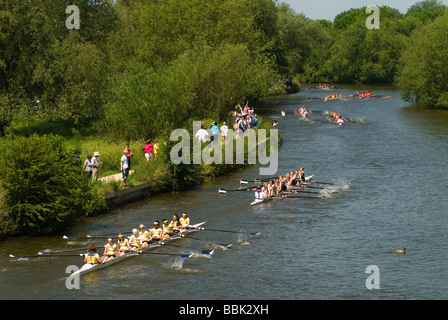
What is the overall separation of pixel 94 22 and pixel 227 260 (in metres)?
44.9

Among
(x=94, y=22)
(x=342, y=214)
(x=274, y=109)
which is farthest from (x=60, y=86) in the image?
(x=274, y=109)

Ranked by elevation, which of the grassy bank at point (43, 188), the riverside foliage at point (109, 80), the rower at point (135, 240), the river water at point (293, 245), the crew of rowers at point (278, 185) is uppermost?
the riverside foliage at point (109, 80)

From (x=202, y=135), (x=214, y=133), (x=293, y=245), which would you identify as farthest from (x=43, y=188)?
(x=214, y=133)

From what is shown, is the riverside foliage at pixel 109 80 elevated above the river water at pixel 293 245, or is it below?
above

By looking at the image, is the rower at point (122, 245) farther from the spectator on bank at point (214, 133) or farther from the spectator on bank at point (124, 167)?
the spectator on bank at point (214, 133)

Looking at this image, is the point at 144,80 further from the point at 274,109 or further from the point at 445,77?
the point at 445,77

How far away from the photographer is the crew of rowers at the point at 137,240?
976 inches

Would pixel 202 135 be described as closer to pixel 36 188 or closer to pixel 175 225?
pixel 175 225

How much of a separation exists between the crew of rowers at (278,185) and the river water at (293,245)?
70 cm

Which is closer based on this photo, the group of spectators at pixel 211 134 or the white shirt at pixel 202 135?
the white shirt at pixel 202 135

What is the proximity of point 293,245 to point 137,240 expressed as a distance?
667 centimetres

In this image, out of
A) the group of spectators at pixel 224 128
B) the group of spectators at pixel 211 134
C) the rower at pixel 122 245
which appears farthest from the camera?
the group of spectators at pixel 224 128

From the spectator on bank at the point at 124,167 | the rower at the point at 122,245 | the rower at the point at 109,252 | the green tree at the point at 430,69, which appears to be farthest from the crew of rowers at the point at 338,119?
the rower at the point at 109,252

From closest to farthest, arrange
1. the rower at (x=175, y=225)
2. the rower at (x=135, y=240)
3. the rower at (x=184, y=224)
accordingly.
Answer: the rower at (x=135, y=240), the rower at (x=175, y=225), the rower at (x=184, y=224)
